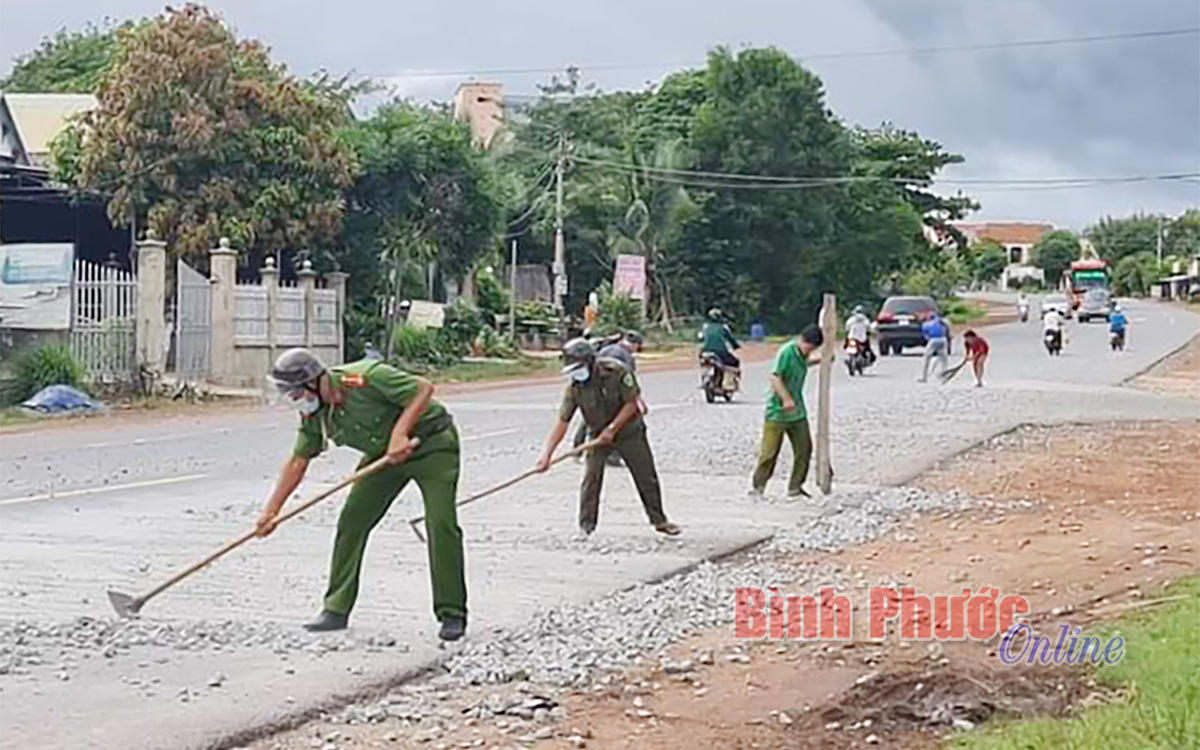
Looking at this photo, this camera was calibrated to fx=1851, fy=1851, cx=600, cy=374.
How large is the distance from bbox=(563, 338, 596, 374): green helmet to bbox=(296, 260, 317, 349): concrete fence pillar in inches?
965

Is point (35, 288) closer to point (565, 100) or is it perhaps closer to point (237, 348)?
point (237, 348)

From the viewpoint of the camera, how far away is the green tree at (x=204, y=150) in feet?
117

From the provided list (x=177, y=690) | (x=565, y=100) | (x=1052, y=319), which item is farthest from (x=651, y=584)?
(x=565, y=100)

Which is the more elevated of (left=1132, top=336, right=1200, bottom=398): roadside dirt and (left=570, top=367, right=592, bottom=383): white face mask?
(left=570, top=367, right=592, bottom=383): white face mask

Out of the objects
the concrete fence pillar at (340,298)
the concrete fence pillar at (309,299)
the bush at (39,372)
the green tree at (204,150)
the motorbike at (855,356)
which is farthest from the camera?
the concrete fence pillar at (340,298)

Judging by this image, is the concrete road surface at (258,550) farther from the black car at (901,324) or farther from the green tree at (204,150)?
the black car at (901,324)

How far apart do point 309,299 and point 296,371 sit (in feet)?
93.6

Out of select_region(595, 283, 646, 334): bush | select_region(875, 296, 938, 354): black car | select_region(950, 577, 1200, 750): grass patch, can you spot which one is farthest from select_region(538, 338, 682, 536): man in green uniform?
select_region(595, 283, 646, 334): bush

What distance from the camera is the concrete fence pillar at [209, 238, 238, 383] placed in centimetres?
3316

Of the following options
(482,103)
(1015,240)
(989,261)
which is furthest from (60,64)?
(1015,240)

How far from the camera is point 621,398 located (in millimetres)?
12453

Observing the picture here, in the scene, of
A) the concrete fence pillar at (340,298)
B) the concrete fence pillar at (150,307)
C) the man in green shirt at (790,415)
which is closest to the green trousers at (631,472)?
the man in green shirt at (790,415)

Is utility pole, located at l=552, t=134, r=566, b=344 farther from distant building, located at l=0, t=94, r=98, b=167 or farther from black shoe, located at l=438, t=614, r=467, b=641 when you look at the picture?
black shoe, located at l=438, t=614, r=467, b=641

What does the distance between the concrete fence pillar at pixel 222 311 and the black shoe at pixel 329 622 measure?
81.1 feet
